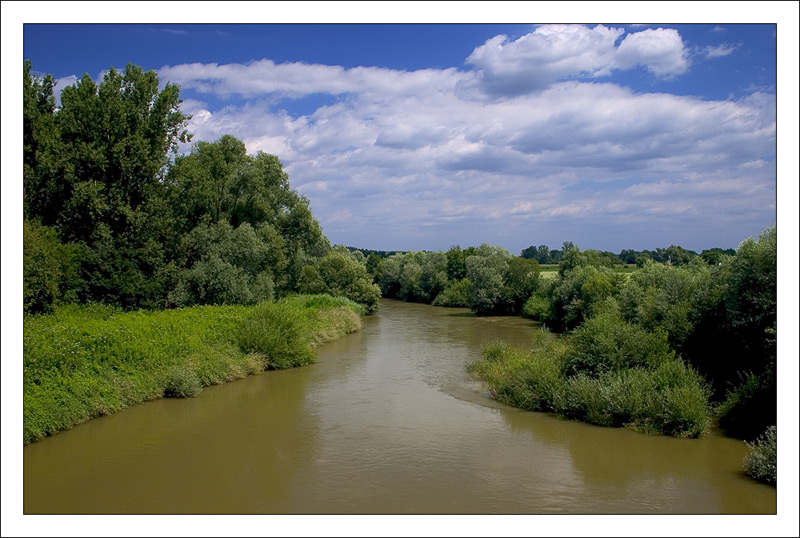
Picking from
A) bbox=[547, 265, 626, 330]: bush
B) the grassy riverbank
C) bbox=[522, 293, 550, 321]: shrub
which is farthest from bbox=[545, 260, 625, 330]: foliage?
the grassy riverbank

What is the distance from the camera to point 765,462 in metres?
11.0

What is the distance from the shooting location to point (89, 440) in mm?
13727

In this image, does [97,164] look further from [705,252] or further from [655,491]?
[705,252]

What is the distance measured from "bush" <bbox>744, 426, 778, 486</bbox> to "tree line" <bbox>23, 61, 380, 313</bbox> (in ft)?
66.8

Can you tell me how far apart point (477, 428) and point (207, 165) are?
78.6 ft

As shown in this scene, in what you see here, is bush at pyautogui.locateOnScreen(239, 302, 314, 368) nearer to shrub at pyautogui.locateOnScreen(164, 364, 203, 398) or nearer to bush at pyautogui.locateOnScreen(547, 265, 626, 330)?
shrub at pyautogui.locateOnScreen(164, 364, 203, 398)

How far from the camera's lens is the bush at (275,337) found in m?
22.2

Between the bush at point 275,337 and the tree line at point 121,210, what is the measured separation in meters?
5.53

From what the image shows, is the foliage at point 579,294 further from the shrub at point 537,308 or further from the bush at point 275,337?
the bush at point 275,337

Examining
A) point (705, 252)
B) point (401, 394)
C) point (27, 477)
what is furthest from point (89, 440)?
point (705, 252)

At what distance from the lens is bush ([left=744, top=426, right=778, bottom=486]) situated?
1086 centimetres

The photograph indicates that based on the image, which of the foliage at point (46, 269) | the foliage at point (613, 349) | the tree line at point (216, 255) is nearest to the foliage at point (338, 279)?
the tree line at point (216, 255)

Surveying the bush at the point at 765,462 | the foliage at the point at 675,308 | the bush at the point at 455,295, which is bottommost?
the bush at the point at 765,462

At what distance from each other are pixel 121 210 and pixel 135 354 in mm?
8820
